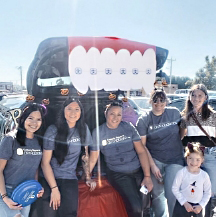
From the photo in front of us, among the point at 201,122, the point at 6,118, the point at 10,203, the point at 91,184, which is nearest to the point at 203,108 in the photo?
the point at 201,122

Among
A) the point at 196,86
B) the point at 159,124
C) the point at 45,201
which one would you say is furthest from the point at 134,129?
the point at 45,201

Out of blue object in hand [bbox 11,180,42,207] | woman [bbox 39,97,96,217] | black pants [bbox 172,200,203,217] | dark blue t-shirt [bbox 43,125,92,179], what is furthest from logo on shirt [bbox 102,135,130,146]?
black pants [bbox 172,200,203,217]

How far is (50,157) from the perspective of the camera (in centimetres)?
209

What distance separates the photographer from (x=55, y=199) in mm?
2014

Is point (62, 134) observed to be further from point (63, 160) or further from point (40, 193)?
point (40, 193)

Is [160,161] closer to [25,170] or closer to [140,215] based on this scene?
[140,215]

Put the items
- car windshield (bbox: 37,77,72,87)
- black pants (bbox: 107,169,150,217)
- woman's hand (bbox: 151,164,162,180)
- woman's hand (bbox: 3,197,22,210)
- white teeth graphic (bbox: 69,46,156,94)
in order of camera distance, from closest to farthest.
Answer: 1. woman's hand (bbox: 3,197,22,210)
2. black pants (bbox: 107,169,150,217)
3. white teeth graphic (bbox: 69,46,156,94)
4. woman's hand (bbox: 151,164,162,180)
5. car windshield (bbox: 37,77,72,87)

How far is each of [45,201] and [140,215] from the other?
93 centimetres

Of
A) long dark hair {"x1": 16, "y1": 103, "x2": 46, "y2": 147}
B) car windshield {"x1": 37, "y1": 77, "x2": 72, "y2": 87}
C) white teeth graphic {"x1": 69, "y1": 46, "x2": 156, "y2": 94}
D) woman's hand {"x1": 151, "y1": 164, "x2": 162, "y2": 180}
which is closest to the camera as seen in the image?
long dark hair {"x1": 16, "y1": 103, "x2": 46, "y2": 147}

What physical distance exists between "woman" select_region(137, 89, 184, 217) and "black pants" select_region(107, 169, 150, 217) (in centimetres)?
16

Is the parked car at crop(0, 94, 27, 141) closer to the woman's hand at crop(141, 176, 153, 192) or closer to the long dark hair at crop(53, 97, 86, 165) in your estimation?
the long dark hair at crop(53, 97, 86, 165)

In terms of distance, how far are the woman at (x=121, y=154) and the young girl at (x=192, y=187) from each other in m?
0.32

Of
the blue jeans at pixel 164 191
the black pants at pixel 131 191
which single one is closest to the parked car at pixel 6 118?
the black pants at pixel 131 191

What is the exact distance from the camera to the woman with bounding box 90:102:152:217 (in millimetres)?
2256
